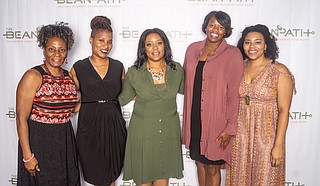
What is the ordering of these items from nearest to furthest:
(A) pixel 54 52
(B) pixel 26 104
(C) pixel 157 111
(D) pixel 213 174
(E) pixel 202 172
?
(B) pixel 26 104 → (A) pixel 54 52 → (C) pixel 157 111 → (D) pixel 213 174 → (E) pixel 202 172

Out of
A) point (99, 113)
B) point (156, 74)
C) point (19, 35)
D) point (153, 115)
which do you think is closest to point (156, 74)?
point (156, 74)

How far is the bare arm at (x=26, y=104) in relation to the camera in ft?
5.98

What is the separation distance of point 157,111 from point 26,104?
0.94 m

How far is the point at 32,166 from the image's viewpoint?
6.18 feet

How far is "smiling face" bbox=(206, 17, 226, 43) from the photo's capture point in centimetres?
201

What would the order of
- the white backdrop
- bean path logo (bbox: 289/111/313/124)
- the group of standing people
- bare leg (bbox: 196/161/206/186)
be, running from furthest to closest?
bean path logo (bbox: 289/111/313/124)
the white backdrop
bare leg (bbox: 196/161/206/186)
the group of standing people

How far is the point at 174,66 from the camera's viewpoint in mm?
2152

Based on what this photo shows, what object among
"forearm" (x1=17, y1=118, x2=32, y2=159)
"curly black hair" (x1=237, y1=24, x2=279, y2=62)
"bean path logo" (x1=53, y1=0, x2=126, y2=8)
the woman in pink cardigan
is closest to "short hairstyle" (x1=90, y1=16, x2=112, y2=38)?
"bean path logo" (x1=53, y1=0, x2=126, y2=8)

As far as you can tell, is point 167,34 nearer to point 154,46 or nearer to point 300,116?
point 154,46

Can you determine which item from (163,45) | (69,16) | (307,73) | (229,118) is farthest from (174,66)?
(307,73)

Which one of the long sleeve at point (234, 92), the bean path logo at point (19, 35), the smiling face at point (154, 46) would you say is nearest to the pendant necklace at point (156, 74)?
the smiling face at point (154, 46)

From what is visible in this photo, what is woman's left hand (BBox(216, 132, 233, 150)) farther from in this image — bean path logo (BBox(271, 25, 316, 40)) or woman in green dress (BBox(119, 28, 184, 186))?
bean path logo (BBox(271, 25, 316, 40))

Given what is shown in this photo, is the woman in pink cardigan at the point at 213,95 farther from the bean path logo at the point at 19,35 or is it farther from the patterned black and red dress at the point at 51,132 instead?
the bean path logo at the point at 19,35

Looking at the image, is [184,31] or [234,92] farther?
[184,31]
